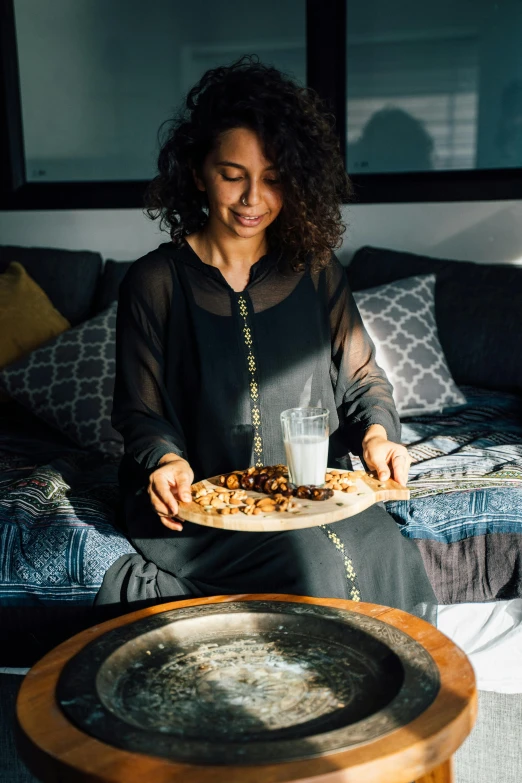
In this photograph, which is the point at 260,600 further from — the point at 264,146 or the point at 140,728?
the point at 264,146

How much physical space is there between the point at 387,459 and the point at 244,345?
404 millimetres

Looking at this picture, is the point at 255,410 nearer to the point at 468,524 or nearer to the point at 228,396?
the point at 228,396

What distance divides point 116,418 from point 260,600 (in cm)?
57

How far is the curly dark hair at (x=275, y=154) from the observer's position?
5.64 ft

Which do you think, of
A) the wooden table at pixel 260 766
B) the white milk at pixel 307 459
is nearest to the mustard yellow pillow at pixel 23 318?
the white milk at pixel 307 459

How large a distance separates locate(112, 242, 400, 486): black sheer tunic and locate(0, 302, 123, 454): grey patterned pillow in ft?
2.26

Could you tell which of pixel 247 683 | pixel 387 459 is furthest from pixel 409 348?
pixel 247 683

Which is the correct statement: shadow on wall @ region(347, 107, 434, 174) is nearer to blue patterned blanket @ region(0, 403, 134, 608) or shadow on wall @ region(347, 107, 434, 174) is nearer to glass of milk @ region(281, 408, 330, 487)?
blue patterned blanket @ region(0, 403, 134, 608)

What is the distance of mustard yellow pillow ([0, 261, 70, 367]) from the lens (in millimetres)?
2713

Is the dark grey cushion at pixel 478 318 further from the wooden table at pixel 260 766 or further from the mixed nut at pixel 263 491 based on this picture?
the wooden table at pixel 260 766

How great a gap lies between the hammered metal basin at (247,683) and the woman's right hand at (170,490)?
196 millimetres

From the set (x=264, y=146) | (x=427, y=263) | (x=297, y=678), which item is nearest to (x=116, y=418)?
(x=264, y=146)

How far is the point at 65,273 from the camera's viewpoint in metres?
3.03

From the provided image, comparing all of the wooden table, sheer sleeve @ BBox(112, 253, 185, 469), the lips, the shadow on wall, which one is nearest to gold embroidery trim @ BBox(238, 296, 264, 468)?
sheer sleeve @ BBox(112, 253, 185, 469)
